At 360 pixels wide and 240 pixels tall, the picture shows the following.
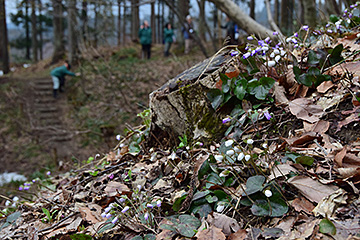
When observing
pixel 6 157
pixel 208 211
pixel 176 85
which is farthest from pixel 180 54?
pixel 208 211

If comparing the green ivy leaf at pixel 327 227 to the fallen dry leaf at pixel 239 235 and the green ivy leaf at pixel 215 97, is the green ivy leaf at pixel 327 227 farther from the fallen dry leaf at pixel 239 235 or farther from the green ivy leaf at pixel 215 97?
the green ivy leaf at pixel 215 97

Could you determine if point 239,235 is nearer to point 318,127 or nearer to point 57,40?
point 318,127

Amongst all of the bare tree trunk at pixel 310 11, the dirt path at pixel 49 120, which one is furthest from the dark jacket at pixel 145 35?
the bare tree trunk at pixel 310 11

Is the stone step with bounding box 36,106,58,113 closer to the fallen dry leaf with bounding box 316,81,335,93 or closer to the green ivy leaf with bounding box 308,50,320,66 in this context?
the green ivy leaf with bounding box 308,50,320,66

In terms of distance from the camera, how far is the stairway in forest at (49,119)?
Answer: 9.54 m

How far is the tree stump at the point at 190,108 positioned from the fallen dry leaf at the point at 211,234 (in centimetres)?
88

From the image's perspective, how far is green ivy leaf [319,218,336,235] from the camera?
1.13m

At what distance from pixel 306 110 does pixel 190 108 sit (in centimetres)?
89

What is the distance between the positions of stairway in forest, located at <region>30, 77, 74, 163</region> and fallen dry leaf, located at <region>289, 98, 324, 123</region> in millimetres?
8124

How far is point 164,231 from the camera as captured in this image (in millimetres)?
1503

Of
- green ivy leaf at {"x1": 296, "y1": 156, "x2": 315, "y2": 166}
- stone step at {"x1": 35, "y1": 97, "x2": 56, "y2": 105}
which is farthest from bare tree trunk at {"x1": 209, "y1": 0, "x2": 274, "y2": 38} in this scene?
stone step at {"x1": 35, "y1": 97, "x2": 56, "y2": 105}

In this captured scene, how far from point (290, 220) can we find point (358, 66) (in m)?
1.27

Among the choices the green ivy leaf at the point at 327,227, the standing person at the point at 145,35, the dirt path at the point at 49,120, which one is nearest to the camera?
the green ivy leaf at the point at 327,227

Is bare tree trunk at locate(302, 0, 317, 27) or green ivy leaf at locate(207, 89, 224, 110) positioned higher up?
bare tree trunk at locate(302, 0, 317, 27)
